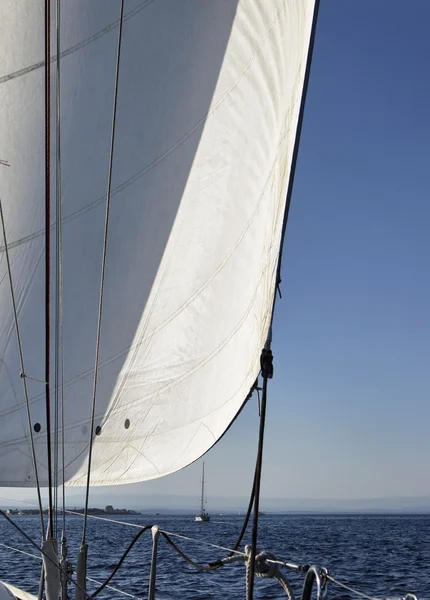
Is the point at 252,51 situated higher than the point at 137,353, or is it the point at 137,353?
the point at 252,51

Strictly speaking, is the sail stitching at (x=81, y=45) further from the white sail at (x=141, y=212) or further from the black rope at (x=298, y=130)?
the black rope at (x=298, y=130)

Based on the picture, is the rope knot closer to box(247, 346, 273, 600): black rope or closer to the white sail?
box(247, 346, 273, 600): black rope

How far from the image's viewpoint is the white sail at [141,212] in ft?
15.5

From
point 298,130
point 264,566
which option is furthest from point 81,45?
point 264,566

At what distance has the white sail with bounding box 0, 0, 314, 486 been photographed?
471 centimetres

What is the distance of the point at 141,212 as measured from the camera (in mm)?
5473

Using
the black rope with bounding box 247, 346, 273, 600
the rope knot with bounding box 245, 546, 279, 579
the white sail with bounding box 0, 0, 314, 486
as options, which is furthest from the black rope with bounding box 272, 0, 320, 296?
the rope knot with bounding box 245, 546, 279, 579

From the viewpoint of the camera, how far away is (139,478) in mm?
5180

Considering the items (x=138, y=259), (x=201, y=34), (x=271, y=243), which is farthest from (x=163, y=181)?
(x=271, y=243)

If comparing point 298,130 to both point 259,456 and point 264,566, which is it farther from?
point 264,566

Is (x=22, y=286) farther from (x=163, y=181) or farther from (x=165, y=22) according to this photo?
(x=165, y=22)

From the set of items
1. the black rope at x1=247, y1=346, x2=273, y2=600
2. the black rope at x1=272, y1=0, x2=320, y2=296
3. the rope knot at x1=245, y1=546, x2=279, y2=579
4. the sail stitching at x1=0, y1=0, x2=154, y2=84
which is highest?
the sail stitching at x1=0, y1=0, x2=154, y2=84

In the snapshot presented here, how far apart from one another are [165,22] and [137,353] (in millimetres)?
2322

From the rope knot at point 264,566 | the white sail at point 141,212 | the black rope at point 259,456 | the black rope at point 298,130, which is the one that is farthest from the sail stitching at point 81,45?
the rope knot at point 264,566
